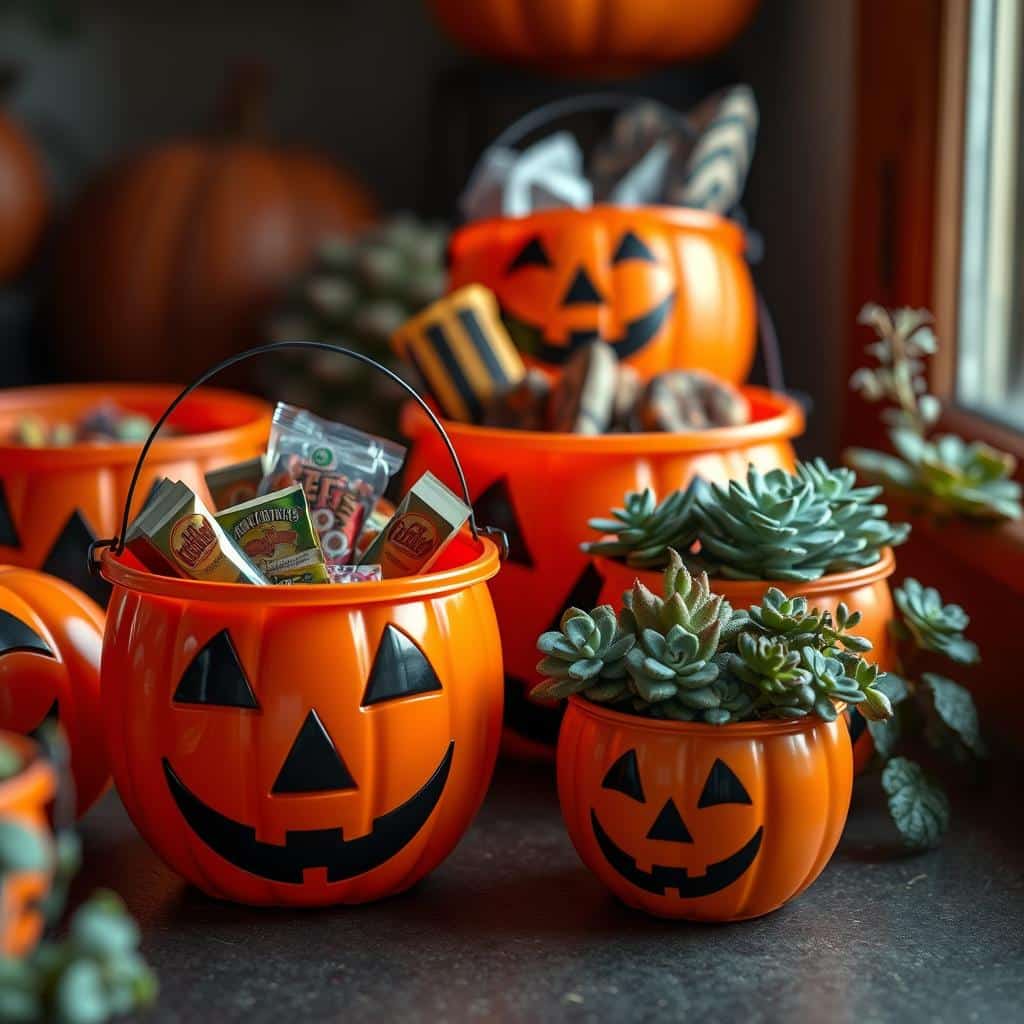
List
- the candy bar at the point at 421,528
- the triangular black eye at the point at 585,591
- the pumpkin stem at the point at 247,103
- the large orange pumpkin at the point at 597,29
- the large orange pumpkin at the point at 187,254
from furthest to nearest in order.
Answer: the pumpkin stem at the point at 247,103 → the large orange pumpkin at the point at 187,254 → the large orange pumpkin at the point at 597,29 → the triangular black eye at the point at 585,591 → the candy bar at the point at 421,528

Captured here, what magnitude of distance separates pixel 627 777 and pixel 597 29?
49.1 inches

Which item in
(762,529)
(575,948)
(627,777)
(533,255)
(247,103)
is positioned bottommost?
(575,948)

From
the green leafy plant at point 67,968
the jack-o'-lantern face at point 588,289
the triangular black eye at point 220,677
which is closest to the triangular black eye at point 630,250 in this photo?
the jack-o'-lantern face at point 588,289

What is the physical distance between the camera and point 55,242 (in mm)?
2299

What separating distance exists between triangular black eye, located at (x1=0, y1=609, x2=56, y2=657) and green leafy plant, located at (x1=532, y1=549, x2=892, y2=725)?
32 centimetres

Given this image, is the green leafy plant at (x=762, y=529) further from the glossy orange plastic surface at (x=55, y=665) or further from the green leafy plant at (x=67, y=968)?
the green leafy plant at (x=67, y=968)

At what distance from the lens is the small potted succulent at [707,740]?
31.7 inches

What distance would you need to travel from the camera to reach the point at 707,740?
31.6 inches

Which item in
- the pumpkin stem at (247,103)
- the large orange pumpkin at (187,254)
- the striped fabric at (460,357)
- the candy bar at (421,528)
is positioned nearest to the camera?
the candy bar at (421,528)

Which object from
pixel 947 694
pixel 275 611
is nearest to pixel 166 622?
pixel 275 611

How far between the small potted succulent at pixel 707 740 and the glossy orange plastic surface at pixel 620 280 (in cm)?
57

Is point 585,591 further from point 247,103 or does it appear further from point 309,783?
point 247,103

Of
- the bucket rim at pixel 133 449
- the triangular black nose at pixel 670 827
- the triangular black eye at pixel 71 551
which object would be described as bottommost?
the triangular black nose at pixel 670 827

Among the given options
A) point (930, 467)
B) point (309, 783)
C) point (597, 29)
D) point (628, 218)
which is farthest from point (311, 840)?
point (597, 29)
